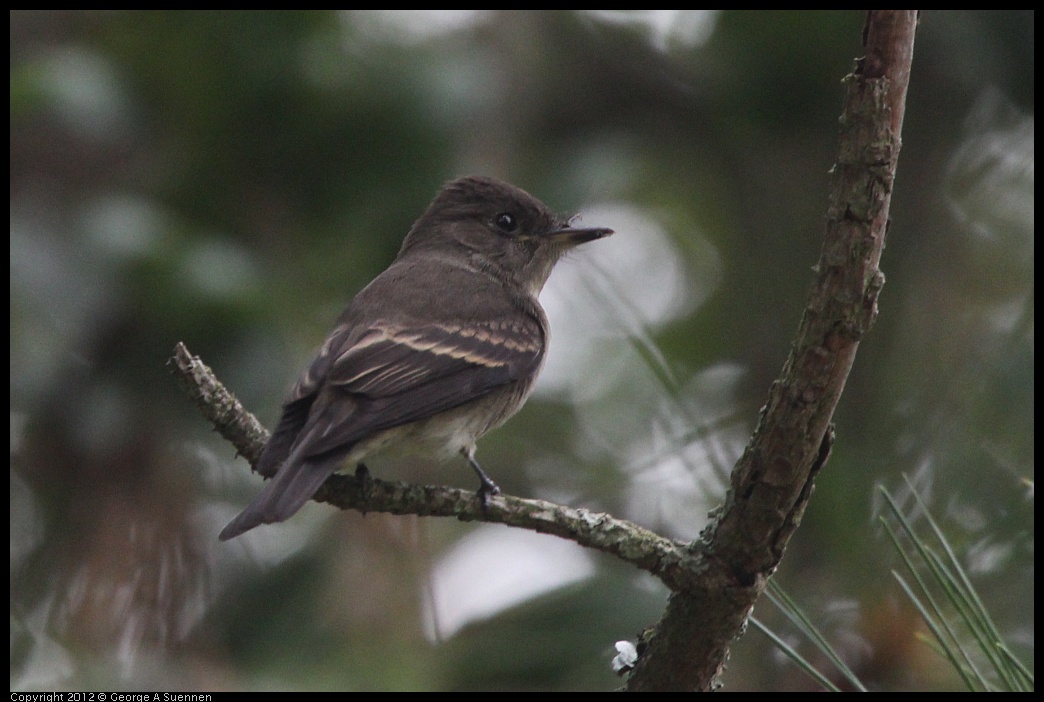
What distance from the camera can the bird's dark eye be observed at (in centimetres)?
491

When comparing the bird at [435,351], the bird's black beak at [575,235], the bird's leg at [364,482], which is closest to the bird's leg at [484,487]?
the bird at [435,351]

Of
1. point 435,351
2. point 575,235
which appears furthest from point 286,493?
point 575,235

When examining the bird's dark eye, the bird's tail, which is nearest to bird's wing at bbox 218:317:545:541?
the bird's tail

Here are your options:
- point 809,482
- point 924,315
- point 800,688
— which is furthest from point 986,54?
point 809,482

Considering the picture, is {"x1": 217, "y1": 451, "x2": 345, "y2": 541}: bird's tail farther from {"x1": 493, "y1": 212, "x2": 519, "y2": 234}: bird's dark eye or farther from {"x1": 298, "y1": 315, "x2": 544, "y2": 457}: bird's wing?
{"x1": 493, "y1": 212, "x2": 519, "y2": 234}: bird's dark eye

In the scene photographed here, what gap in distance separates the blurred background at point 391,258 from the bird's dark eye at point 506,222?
0.96 ft

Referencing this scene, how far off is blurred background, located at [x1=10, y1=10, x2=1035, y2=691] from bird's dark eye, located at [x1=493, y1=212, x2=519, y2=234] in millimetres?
293

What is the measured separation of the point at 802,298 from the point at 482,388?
2.11m

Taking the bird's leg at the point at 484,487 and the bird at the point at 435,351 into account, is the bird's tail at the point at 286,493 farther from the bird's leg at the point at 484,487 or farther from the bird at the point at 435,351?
the bird's leg at the point at 484,487

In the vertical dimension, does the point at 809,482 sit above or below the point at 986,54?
below

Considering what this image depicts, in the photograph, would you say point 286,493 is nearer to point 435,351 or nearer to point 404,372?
point 404,372
